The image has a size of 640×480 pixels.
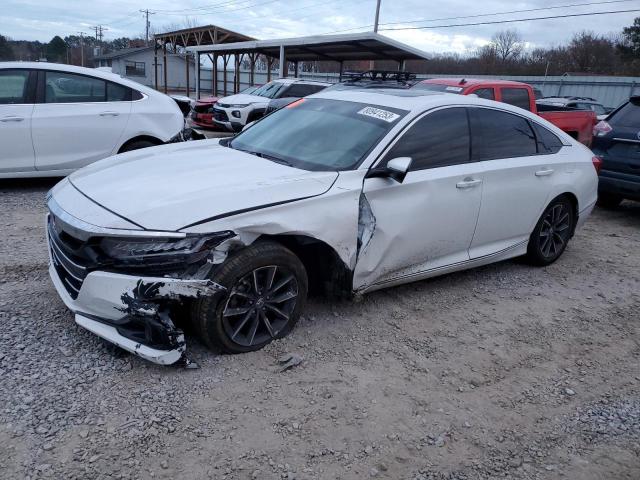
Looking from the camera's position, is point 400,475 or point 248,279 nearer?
point 400,475

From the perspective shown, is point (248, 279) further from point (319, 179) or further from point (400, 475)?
point (400, 475)

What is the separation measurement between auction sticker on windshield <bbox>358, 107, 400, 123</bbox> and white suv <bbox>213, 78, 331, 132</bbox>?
8865 mm

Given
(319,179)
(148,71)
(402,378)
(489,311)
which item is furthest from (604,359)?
(148,71)

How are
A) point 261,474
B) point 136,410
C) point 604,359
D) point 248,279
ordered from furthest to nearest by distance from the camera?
1. point 604,359
2. point 248,279
3. point 136,410
4. point 261,474

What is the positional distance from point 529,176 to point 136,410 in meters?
3.74

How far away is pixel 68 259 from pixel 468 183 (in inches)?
115

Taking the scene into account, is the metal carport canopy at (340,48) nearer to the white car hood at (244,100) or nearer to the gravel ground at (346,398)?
the white car hood at (244,100)

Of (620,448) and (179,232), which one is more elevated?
(179,232)

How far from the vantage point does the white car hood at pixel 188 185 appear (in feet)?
10.0

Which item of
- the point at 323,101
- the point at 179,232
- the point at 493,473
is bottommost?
the point at 493,473

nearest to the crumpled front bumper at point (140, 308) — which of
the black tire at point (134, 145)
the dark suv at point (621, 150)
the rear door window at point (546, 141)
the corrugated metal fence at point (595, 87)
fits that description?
the rear door window at point (546, 141)

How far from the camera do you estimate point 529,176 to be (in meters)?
4.80

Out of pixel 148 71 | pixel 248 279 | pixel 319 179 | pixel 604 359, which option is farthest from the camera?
pixel 148 71

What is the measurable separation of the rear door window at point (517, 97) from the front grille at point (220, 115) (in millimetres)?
6974
